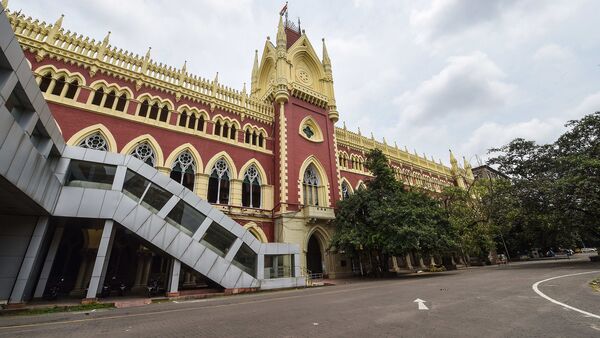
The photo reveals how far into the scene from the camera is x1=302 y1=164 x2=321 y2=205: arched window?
77.6 ft

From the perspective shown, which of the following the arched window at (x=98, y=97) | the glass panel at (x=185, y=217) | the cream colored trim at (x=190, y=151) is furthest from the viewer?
the cream colored trim at (x=190, y=151)

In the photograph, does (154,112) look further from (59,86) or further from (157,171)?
(157,171)

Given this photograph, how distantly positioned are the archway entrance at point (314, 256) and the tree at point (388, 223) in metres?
2.65

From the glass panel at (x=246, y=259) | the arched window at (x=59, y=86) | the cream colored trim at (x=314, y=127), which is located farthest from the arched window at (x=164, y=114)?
the cream colored trim at (x=314, y=127)

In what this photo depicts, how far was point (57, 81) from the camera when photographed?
15.8 metres

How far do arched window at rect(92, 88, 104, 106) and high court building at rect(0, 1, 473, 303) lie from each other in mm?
100

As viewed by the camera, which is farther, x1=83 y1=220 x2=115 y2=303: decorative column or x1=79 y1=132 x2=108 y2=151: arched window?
x1=79 y1=132 x2=108 y2=151: arched window

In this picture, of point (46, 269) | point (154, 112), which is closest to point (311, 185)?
point (154, 112)

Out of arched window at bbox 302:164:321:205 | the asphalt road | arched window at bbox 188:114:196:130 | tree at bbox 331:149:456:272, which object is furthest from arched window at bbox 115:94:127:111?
tree at bbox 331:149:456:272

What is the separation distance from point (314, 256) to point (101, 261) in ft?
52.2

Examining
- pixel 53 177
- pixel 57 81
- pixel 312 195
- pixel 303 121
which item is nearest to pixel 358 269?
pixel 312 195

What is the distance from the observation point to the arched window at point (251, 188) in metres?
20.7

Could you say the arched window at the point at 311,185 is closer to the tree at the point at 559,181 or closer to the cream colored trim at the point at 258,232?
the cream colored trim at the point at 258,232

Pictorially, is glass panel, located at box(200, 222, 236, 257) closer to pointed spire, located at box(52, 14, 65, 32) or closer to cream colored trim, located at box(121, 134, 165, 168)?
cream colored trim, located at box(121, 134, 165, 168)
